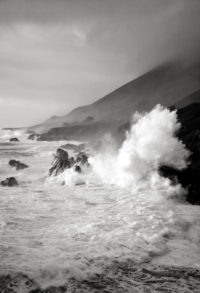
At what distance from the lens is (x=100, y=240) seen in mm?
9289

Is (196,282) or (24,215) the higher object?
(24,215)

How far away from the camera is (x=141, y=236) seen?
9.65 metres

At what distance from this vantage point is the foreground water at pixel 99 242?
7035mm

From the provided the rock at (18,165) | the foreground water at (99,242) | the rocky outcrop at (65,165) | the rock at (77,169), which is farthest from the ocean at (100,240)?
the rock at (18,165)

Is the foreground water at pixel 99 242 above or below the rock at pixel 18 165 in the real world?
below

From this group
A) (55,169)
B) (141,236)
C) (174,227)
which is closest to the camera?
(141,236)

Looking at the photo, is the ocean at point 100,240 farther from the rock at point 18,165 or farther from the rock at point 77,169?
the rock at point 18,165

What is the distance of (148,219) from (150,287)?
4.41 m

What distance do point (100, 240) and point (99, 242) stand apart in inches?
6.0

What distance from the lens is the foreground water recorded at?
704 centimetres

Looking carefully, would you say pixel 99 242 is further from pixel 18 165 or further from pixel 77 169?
pixel 18 165

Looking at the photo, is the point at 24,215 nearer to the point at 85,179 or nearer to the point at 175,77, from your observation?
the point at 85,179

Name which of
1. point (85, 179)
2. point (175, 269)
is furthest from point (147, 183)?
point (175, 269)

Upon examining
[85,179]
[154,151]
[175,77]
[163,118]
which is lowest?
[85,179]
